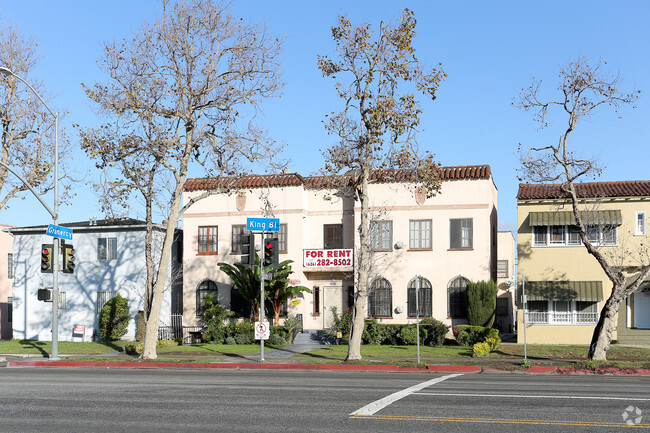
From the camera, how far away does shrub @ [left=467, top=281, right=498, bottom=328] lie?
108 feet

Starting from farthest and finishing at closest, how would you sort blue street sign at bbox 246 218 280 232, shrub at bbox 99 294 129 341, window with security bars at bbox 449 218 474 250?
1. shrub at bbox 99 294 129 341
2. window with security bars at bbox 449 218 474 250
3. blue street sign at bbox 246 218 280 232

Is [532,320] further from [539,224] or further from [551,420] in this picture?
[551,420]

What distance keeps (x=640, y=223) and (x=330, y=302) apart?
15.1 m

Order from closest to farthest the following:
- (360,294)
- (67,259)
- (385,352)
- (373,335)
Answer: (360,294) < (67,259) < (385,352) < (373,335)

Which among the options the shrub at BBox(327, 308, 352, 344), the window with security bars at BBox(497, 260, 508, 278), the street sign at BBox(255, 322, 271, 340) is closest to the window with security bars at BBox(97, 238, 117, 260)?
the shrub at BBox(327, 308, 352, 344)

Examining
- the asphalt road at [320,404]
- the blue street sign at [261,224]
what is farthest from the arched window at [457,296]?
the asphalt road at [320,404]

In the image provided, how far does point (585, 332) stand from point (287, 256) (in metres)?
14.7

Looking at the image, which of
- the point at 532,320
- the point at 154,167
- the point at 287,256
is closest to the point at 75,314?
the point at 287,256

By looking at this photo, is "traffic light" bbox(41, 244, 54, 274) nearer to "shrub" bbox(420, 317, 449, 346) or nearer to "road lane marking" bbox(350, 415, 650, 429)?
"shrub" bbox(420, 317, 449, 346)

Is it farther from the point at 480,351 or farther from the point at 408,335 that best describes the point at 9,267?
the point at 480,351

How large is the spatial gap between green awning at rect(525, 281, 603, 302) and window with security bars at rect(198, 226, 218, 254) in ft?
52.7

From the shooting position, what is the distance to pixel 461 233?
34625 millimetres

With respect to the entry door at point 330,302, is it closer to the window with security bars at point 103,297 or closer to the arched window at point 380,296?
the arched window at point 380,296

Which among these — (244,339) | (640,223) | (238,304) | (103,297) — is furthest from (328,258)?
(640,223)
